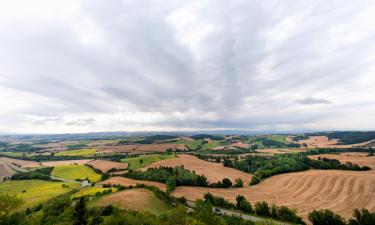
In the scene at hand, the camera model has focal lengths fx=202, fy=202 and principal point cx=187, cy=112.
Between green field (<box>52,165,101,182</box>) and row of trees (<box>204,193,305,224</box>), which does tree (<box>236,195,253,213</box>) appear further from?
green field (<box>52,165,101,182</box>)

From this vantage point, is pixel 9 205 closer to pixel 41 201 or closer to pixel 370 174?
pixel 41 201

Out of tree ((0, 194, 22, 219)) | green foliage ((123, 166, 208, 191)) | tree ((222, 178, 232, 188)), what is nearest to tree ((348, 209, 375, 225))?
tree ((222, 178, 232, 188))

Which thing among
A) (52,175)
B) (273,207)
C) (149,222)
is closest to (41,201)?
(149,222)

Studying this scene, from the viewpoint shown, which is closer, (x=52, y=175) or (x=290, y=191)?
(x=290, y=191)

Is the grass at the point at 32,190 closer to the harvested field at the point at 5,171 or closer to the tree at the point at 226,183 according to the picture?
the harvested field at the point at 5,171

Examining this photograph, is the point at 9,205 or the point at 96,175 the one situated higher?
the point at 9,205

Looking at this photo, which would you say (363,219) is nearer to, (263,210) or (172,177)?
(263,210)

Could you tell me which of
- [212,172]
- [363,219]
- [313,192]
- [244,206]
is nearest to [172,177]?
[212,172]
